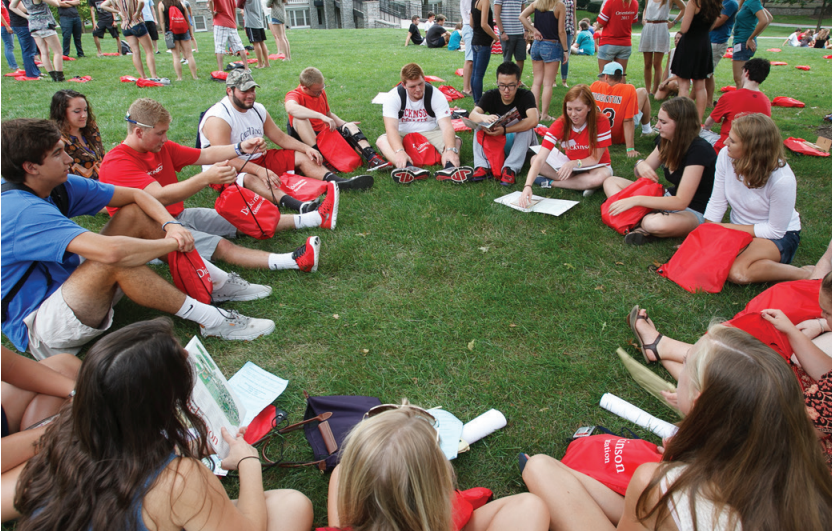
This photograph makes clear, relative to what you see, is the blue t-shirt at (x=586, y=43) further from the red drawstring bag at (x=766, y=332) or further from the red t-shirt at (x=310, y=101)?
the red drawstring bag at (x=766, y=332)

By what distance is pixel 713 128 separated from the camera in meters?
7.17

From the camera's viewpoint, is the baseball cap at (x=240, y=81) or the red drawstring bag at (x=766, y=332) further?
the baseball cap at (x=240, y=81)

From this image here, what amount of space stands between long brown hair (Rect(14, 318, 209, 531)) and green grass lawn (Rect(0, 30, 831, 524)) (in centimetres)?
97

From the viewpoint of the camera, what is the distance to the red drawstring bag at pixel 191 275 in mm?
3219

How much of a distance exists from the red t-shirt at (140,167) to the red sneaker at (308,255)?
107 cm

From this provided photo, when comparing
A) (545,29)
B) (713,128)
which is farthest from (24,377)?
(713,128)

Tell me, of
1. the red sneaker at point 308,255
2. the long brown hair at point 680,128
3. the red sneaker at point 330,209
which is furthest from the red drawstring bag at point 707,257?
the red sneaker at point 330,209

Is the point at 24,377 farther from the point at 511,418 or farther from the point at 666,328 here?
the point at 666,328

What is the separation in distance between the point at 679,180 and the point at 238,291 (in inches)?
146

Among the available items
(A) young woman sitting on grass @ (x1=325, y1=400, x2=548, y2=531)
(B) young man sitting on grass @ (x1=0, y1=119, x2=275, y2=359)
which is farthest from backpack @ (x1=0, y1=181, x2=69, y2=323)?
(A) young woman sitting on grass @ (x1=325, y1=400, x2=548, y2=531)

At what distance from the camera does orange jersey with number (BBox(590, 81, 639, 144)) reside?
5945 millimetres

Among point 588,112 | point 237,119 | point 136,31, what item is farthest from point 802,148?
point 136,31

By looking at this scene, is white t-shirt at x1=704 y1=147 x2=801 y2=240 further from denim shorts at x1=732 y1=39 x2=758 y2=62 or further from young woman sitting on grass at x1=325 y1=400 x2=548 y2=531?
denim shorts at x1=732 y1=39 x2=758 y2=62

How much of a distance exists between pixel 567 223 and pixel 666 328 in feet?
5.06
